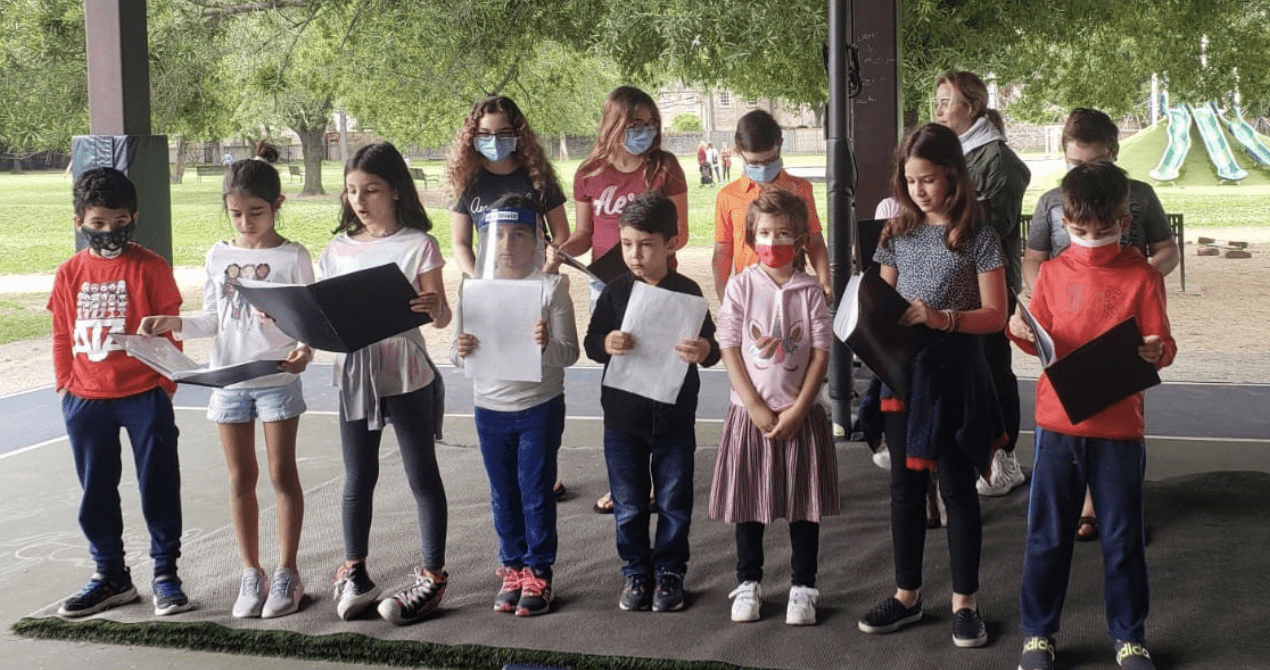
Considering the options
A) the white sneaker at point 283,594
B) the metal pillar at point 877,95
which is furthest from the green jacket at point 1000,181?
the white sneaker at point 283,594

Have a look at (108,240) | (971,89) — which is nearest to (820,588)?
(971,89)

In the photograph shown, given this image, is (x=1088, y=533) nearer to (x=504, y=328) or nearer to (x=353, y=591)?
(x=504, y=328)

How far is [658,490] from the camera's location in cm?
488

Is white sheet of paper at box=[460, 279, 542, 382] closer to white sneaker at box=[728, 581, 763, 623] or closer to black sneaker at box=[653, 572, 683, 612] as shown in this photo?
black sneaker at box=[653, 572, 683, 612]

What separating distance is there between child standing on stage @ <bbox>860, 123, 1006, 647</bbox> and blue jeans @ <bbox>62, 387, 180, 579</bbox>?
8.35ft

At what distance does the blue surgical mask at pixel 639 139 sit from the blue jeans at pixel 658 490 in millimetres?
1385

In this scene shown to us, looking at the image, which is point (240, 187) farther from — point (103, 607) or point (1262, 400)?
point (1262, 400)

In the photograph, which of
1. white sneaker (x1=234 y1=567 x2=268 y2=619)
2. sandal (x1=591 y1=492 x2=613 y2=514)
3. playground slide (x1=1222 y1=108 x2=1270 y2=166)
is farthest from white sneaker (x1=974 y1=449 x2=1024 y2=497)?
playground slide (x1=1222 y1=108 x2=1270 y2=166)

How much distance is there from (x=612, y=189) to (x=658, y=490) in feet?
4.95

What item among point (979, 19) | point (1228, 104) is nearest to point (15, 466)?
point (979, 19)

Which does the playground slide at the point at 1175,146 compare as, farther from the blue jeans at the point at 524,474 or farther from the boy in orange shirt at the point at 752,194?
the blue jeans at the point at 524,474

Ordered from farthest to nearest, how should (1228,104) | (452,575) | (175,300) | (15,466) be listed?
(1228,104)
(15,466)
(452,575)
(175,300)

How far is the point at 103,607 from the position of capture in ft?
16.4

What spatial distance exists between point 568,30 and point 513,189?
745 centimetres
